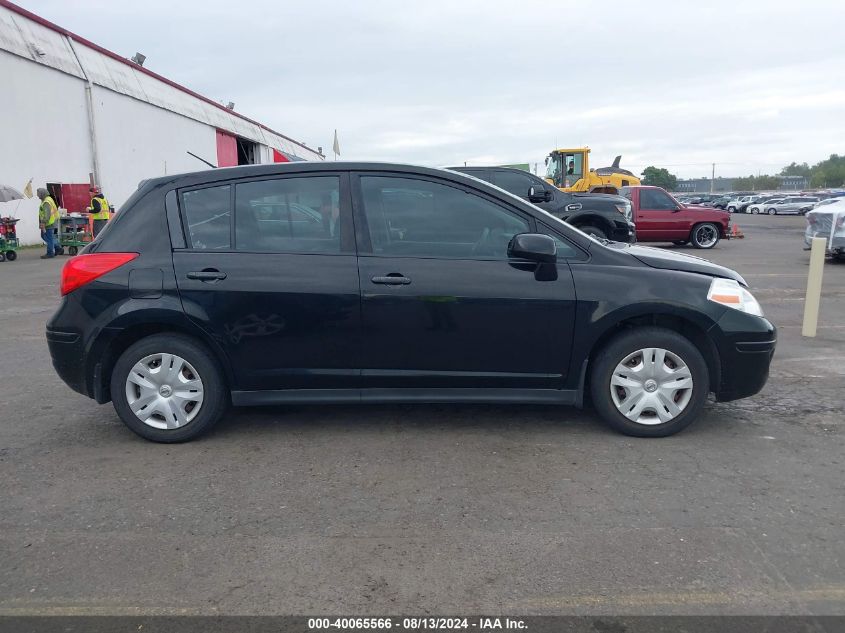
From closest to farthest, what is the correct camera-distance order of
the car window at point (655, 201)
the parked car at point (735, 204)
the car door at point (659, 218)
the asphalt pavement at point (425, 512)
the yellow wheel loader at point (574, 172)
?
the asphalt pavement at point (425, 512) → the car door at point (659, 218) → the car window at point (655, 201) → the yellow wheel loader at point (574, 172) → the parked car at point (735, 204)

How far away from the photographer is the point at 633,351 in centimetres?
456

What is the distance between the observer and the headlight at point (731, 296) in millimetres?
4609

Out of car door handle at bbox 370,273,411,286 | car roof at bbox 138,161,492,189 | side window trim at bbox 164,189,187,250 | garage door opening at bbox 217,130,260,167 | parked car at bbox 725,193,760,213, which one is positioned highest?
garage door opening at bbox 217,130,260,167

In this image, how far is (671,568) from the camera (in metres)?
3.10

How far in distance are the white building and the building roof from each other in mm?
38

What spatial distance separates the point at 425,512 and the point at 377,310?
1.37 metres

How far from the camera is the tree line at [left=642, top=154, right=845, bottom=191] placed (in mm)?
123062

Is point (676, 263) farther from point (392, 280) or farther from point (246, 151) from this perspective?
point (246, 151)

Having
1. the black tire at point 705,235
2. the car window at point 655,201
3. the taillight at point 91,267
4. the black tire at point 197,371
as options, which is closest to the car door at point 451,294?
the black tire at point 197,371

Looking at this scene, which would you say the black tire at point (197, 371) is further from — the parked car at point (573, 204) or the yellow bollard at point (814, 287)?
the parked car at point (573, 204)

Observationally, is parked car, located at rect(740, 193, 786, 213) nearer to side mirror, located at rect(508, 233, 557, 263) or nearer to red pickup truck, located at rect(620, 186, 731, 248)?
red pickup truck, located at rect(620, 186, 731, 248)

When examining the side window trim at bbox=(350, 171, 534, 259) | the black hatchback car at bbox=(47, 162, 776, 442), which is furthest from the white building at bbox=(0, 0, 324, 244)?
the side window trim at bbox=(350, 171, 534, 259)

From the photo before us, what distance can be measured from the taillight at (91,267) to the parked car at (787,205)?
198ft
